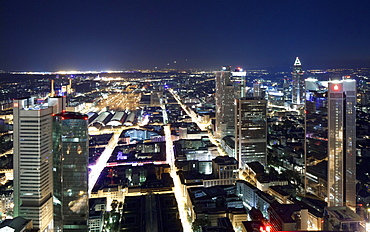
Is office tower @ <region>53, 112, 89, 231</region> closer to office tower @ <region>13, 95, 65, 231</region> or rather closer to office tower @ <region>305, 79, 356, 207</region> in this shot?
office tower @ <region>13, 95, 65, 231</region>

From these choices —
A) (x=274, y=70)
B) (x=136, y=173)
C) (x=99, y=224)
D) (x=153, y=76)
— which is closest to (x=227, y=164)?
(x=136, y=173)

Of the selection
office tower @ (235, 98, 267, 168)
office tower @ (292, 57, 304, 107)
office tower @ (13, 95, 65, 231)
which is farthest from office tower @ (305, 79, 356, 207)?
office tower @ (292, 57, 304, 107)

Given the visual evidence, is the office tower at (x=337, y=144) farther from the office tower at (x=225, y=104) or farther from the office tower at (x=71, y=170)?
the office tower at (x=225, y=104)

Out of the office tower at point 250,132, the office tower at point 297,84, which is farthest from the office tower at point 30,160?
the office tower at point 297,84

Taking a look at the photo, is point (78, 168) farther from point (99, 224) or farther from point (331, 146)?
point (331, 146)

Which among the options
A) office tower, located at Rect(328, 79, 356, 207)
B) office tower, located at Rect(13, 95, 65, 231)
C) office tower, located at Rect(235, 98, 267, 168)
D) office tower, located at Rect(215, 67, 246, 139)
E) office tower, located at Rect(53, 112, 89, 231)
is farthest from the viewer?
office tower, located at Rect(215, 67, 246, 139)
